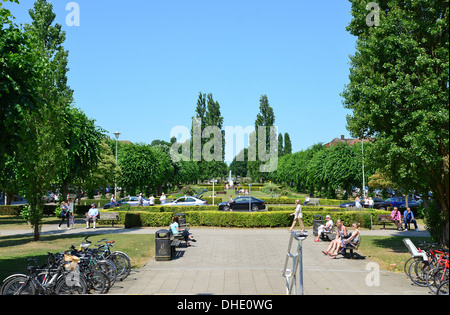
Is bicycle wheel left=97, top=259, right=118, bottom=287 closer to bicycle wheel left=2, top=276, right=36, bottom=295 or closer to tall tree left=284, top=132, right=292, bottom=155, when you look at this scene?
bicycle wheel left=2, top=276, right=36, bottom=295

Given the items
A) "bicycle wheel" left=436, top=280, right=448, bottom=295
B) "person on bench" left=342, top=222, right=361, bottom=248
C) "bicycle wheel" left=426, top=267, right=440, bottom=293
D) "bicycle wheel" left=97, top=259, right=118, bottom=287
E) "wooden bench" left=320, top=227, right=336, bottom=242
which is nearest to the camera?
"bicycle wheel" left=436, top=280, right=448, bottom=295

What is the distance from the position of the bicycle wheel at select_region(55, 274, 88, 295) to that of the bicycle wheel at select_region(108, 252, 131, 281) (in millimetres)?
2154

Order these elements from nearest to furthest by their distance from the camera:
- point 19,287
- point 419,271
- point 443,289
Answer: point 19,287
point 443,289
point 419,271

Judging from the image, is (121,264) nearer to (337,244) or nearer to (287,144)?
(337,244)

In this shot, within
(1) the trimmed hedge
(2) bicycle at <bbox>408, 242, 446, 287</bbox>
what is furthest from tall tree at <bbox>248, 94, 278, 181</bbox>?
(2) bicycle at <bbox>408, 242, 446, 287</bbox>

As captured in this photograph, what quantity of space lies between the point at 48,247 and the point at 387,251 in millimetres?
14180

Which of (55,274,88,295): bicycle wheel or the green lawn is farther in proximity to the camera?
the green lawn

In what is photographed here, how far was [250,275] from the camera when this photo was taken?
10914mm

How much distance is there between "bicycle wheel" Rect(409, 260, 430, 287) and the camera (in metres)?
9.92

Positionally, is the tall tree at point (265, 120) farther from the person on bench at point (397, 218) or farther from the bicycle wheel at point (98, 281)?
the bicycle wheel at point (98, 281)

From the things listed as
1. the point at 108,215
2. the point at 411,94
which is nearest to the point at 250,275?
the point at 411,94

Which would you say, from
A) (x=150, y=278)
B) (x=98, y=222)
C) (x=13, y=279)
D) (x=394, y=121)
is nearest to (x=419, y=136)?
(x=394, y=121)

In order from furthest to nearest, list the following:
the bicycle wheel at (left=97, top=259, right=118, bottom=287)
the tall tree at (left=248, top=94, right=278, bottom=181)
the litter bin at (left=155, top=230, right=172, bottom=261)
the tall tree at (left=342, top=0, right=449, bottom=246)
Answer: the tall tree at (left=248, top=94, right=278, bottom=181) → the litter bin at (left=155, top=230, right=172, bottom=261) → the tall tree at (left=342, top=0, right=449, bottom=246) → the bicycle wheel at (left=97, top=259, right=118, bottom=287)

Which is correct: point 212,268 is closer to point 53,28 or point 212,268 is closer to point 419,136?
point 419,136
